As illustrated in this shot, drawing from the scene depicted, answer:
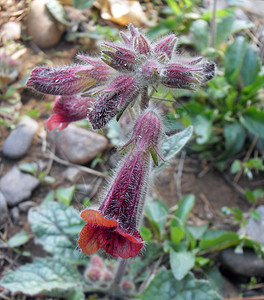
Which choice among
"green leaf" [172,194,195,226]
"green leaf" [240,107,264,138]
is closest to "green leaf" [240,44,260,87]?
"green leaf" [240,107,264,138]

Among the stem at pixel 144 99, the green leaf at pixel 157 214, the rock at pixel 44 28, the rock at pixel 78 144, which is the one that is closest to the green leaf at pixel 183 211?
the green leaf at pixel 157 214

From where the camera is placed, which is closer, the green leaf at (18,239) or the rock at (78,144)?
the green leaf at (18,239)

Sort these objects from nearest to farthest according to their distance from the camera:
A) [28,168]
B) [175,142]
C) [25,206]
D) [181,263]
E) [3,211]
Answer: [175,142]
[181,263]
[3,211]
[25,206]
[28,168]

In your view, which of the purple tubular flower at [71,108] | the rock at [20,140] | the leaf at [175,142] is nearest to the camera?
the purple tubular flower at [71,108]

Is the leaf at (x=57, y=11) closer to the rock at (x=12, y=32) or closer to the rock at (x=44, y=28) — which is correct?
the rock at (x=44, y=28)

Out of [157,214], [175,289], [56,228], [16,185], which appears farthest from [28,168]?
[175,289]

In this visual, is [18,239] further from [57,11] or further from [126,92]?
[57,11]

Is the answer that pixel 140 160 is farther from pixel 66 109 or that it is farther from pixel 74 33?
pixel 74 33
